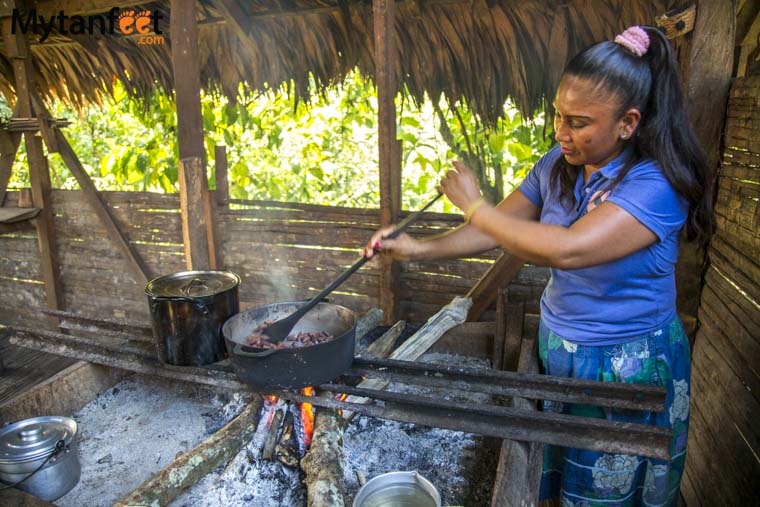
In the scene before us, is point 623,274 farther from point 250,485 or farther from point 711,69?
point 250,485

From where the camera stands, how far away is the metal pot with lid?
189cm

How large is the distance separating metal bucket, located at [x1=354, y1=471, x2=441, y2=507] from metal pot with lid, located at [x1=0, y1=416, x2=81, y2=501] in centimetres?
118

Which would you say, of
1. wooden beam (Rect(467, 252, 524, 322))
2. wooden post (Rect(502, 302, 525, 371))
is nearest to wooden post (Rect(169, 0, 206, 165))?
wooden beam (Rect(467, 252, 524, 322))

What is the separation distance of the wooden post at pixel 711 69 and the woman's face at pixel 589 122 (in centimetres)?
84

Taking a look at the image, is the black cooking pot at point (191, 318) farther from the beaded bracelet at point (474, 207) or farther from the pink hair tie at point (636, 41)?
the pink hair tie at point (636, 41)

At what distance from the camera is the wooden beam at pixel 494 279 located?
3.03 meters

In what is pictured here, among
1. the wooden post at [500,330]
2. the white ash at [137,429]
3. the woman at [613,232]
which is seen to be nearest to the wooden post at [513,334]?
the wooden post at [500,330]

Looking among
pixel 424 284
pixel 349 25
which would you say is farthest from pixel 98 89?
pixel 424 284

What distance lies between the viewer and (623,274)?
163 cm

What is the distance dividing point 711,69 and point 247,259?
151 inches

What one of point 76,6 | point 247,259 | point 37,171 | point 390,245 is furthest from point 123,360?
point 37,171

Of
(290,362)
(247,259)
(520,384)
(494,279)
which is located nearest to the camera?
(290,362)

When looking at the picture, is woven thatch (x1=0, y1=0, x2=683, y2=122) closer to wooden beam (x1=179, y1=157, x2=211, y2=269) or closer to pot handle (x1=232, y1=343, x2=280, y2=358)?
wooden beam (x1=179, y1=157, x2=211, y2=269)

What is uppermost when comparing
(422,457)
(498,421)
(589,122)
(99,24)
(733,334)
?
(99,24)
